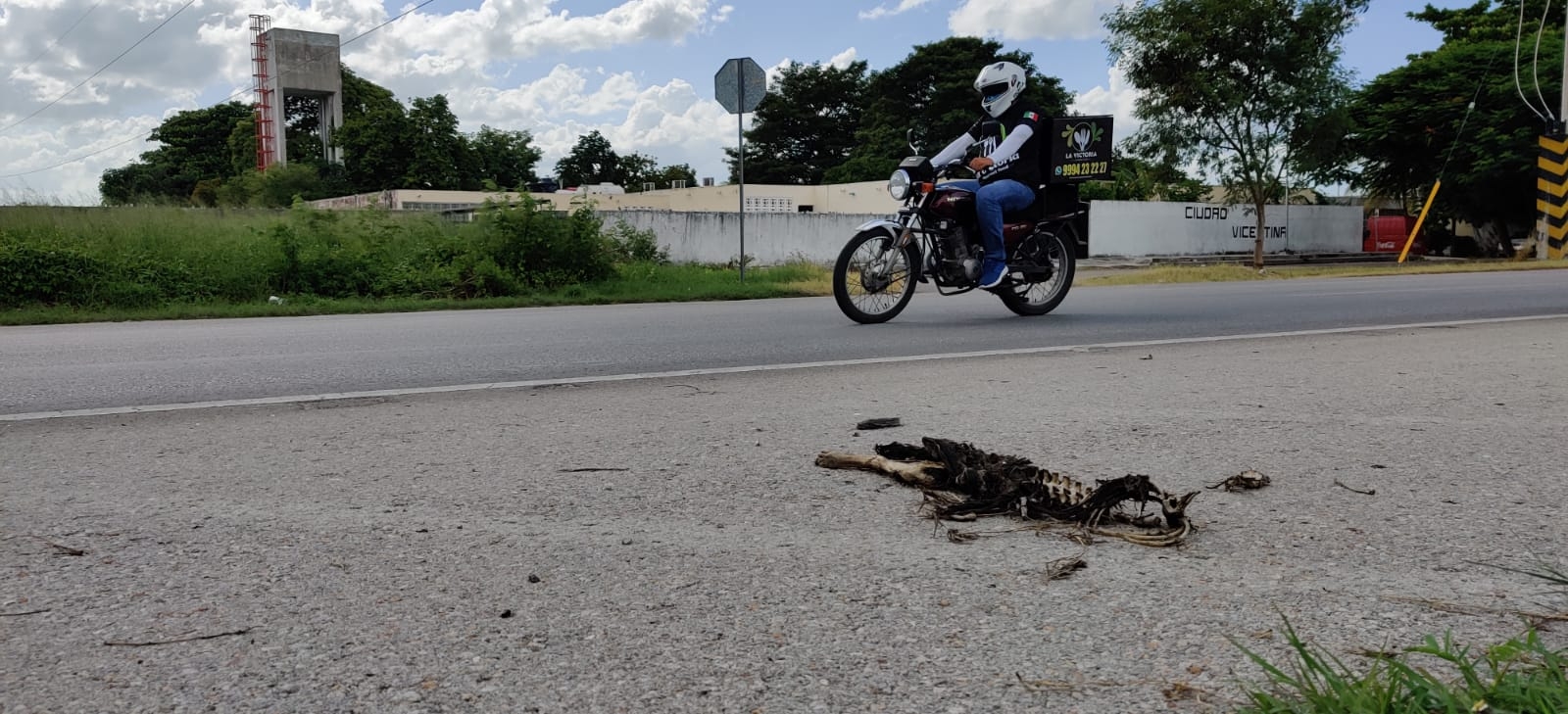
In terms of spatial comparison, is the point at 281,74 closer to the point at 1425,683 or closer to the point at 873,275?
the point at 873,275

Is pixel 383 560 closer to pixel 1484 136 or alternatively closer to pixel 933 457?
pixel 933 457

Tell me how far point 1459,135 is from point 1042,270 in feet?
91.5

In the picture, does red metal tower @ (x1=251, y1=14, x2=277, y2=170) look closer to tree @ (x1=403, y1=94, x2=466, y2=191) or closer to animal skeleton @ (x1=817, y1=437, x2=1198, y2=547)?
tree @ (x1=403, y1=94, x2=466, y2=191)

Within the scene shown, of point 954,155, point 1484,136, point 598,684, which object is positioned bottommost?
point 598,684

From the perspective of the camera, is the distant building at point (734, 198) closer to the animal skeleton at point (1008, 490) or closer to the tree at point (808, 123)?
the tree at point (808, 123)

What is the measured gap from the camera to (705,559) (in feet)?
8.83

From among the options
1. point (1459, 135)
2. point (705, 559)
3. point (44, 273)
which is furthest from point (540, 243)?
point (1459, 135)

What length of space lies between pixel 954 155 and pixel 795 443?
17.3 feet

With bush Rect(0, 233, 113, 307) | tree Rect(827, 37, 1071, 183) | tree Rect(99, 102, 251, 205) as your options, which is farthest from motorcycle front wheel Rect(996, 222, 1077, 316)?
tree Rect(99, 102, 251, 205)

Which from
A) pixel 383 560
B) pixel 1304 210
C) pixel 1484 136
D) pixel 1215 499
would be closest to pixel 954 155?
pixel 1215 499

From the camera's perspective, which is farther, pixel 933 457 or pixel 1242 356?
pixel 1242 356

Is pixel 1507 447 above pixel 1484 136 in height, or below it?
below

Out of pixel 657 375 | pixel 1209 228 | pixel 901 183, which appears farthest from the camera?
pixel 1209 228

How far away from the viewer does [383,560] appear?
2.67m
